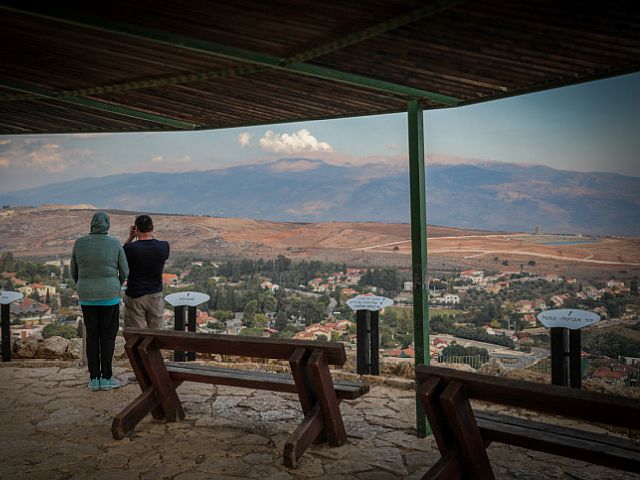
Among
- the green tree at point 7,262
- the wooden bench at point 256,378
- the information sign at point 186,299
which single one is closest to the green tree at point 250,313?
the information sign at point 186,299

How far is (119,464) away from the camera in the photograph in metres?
4.20

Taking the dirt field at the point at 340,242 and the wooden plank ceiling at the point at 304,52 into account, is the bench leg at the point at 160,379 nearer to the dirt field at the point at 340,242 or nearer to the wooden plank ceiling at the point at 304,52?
the wooden plank ceiling at the point at 304,52

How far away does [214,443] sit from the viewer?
4621 mm

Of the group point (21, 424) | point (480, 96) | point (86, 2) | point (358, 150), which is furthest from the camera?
point (358, 150)

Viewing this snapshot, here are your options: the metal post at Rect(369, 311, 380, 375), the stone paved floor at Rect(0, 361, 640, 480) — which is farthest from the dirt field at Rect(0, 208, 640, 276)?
the stone paved floor at Rect(0, 361, 640, 480)

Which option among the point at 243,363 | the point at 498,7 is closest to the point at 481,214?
the point at 243,363

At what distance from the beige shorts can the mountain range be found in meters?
4.80

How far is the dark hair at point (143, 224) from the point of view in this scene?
5859 mm

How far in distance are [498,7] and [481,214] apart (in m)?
6.77

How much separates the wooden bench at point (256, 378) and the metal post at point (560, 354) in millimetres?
1826

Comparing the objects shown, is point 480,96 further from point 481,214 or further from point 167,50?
point 481,214

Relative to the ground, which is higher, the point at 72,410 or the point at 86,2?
the point at 86,2

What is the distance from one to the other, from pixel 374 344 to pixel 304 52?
3454mm

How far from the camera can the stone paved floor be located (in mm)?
4066
